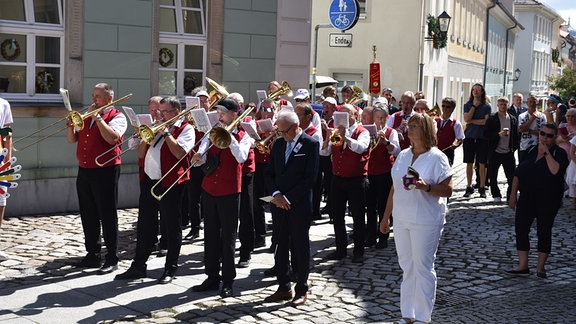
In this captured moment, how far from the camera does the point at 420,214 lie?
7.20 m

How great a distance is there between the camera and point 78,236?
10992 mm

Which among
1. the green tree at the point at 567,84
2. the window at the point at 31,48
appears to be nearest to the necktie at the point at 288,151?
the window at the point at 31,48

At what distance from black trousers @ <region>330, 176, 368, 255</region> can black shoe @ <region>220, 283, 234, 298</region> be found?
7.14 ft

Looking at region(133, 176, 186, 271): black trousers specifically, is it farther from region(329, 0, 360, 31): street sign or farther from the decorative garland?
region(329, 0, 360, 31): street sign

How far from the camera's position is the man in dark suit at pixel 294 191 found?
8148mm

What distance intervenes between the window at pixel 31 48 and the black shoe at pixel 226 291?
215 inches

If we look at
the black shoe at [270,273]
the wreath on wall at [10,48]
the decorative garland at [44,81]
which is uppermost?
the wreath on wall at [10,48]

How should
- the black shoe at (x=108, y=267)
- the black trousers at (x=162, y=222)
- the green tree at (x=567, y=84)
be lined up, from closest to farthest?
the black trousers at (x=162, y=222), the black shoe at (x=108, y=267), the green tree at (x=567, y=84)

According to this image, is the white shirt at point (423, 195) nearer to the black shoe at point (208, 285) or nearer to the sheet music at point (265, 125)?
the black shoe at point (208, 285)

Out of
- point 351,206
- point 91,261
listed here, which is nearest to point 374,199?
point 351,206

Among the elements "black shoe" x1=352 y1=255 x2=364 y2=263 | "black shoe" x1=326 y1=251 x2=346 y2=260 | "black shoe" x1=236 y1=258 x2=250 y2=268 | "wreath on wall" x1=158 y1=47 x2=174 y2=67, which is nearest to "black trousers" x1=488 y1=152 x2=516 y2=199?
"wreath on wall" x1=158 y1=47 x2=174 y2=67

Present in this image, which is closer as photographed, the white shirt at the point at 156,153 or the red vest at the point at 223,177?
the red vest at the point at 223,177

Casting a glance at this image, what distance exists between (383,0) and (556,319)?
22809 millimetres

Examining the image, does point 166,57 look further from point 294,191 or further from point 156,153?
point 294,191
